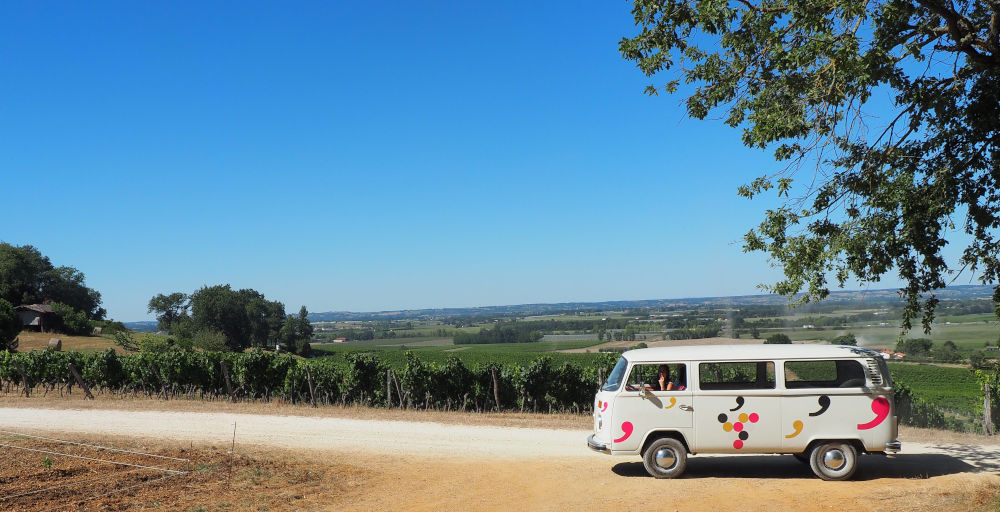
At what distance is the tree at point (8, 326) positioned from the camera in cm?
4703

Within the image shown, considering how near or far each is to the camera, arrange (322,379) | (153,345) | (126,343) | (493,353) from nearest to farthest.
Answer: (322,379), (153,345), (126,343), (493,353)

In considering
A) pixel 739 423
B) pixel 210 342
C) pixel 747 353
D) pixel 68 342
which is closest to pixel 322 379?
pixel 739 423

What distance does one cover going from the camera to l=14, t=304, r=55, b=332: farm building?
78.4m

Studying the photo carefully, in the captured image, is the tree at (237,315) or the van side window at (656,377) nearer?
the van side window at (656,377)

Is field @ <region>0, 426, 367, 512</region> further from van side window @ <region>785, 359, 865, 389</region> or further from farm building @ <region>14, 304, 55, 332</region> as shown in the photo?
farm building @ <region>14, 304, 55, 332</region>

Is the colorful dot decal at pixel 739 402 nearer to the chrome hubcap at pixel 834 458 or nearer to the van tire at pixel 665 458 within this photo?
the van tire at pixel 665 458

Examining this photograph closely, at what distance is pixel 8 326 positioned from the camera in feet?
158

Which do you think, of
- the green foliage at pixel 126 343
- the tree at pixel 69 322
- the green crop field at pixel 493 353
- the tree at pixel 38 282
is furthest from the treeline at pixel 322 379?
the tree at pixel 38 282

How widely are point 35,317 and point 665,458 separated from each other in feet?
296

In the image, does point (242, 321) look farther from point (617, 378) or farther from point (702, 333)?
point (617, 378)

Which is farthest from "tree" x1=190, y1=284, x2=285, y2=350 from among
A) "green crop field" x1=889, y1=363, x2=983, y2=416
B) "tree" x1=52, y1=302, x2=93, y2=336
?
Answer: "green crop field" x1=889, y1=363, x2=983, y2=416

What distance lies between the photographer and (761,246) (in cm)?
1201

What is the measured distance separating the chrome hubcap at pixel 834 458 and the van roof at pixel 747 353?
65.8 inches

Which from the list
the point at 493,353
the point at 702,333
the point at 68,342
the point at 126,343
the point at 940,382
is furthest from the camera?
the point at 493,353
